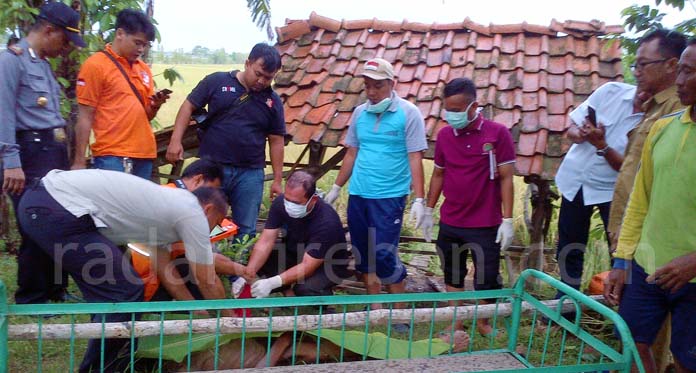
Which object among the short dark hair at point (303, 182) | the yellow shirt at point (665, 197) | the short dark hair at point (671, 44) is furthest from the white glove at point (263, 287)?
the short dark hair at point (671, 44)

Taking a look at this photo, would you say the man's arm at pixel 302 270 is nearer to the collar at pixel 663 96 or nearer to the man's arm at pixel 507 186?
the man's arm at pixel 507 186

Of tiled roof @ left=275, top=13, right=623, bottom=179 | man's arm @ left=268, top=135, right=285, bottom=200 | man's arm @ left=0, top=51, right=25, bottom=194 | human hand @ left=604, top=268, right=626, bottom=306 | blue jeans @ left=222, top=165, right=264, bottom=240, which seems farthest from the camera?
tiled roof @ left=275, top=13, right=623, bottom=179

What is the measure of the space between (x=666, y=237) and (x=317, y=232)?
2165 millimetres

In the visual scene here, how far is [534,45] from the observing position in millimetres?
5848

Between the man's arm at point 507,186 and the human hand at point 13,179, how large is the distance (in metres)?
2.80

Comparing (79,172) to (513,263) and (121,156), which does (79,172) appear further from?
(513,263)

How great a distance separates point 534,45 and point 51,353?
14.4ft

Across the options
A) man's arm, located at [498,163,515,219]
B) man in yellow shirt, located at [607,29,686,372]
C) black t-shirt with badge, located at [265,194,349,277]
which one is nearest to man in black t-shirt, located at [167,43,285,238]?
black t-shirt with badge, located at [265,194,349,277]

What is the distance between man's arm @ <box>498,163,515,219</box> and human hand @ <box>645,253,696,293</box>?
1.51 m

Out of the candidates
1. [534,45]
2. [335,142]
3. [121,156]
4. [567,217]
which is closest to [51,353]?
[121,156]

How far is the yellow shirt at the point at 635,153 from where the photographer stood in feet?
11.0

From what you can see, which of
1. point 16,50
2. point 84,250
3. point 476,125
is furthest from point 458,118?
point 16,50

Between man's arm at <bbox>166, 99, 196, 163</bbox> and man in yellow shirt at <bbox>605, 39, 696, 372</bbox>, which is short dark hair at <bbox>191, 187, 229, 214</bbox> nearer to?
man's arm at <bbox>166, 99, 196, 163</bbox>

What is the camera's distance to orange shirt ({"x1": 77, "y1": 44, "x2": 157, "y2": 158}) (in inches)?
168
